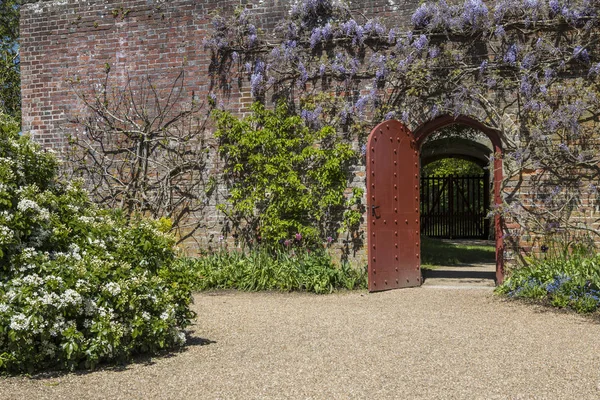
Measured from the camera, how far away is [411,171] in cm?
855

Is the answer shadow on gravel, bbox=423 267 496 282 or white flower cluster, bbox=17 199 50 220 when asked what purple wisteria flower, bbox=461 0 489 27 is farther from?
white flower cluster, bbox=17 199 50 220

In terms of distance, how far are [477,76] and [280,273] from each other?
3.52 metres

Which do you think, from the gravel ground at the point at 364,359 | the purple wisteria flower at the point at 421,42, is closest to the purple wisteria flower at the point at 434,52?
the purple wisteria flower at the point at 421,42

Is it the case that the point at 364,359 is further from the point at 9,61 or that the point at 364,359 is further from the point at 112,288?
the point at 9,61

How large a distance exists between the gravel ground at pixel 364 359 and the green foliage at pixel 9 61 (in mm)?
10544

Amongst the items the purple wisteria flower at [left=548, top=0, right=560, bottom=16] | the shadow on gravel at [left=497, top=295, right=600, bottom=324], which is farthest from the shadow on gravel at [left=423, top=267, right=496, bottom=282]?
the purple wisteria flower at [left=548, top=0, right=560, bottom=16]

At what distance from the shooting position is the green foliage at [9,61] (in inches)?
587

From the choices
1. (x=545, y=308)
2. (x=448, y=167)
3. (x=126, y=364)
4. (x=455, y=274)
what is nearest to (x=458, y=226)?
(x=448, y=167)

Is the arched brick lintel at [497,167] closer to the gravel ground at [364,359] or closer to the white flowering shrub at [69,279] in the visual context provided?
the gravel ground at [364,359]

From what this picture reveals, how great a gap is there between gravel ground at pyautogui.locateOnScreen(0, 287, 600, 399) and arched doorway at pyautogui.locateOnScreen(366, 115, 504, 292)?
55.4 inches

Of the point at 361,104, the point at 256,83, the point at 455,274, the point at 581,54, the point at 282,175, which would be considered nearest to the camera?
the point at 581,54

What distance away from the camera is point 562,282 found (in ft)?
21.8

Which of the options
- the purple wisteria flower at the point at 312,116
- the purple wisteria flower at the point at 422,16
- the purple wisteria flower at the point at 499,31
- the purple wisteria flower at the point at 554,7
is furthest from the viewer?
the purple wisteria flower at the point at 312,116

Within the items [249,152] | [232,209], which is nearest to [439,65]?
[249,152]
